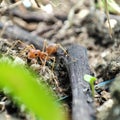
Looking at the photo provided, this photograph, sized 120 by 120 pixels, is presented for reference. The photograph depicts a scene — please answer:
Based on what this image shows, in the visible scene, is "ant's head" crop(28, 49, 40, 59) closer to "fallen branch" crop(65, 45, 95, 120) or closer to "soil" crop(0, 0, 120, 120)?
"soil" crop(0, 0, 120, 120)

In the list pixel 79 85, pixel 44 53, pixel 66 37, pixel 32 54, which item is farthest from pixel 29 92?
pixel 66 37

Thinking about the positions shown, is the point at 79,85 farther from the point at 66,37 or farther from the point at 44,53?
the point at 66,37

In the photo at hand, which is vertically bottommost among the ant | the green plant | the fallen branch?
the fallen branch

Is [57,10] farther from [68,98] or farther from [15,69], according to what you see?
[15,69]

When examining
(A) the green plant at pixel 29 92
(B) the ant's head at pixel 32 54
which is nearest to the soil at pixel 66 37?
(B) the ant's head at pixel 32 54

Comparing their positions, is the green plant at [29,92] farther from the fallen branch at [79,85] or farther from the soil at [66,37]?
the soil at [66,37]

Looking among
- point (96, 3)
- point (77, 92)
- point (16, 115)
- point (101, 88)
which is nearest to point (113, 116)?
point (77, 92)

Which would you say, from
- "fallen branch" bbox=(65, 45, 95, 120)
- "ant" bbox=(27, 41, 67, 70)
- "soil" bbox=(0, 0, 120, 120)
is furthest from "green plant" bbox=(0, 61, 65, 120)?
"ant" bbox=(27, 41, 67, 70)

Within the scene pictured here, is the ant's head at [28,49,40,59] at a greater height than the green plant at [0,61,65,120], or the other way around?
the green plant at [0,61,65,120]
